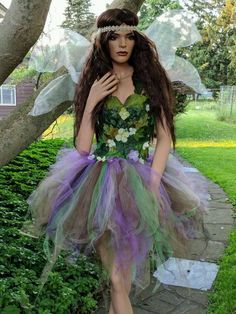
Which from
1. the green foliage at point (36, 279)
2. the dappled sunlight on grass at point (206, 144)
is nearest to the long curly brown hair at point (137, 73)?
the green foliage at point (36, 279)

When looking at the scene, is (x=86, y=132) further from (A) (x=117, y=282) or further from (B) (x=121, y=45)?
(A) (x=117, y=282)

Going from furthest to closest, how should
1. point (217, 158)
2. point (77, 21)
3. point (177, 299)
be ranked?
point (217, 158) → point (77, 21) → point (177, 299)

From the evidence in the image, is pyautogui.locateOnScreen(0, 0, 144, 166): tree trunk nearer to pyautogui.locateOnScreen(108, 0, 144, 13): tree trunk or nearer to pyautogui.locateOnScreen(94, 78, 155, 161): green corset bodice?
pyautogui.locateOnScreen(94, 78, 155, 161): green corset bodice

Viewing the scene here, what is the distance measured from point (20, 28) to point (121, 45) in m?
0.47

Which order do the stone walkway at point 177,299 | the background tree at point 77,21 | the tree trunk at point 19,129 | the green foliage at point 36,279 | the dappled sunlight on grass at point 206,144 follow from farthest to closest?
the dappled sunlight on grass at point 206,144 < the background tree at point 77,21 < the stone walkway at point 177,299 < the green foliage at point 36,279 < the tree trunk at point 19,129

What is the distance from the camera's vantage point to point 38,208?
7.50 feet

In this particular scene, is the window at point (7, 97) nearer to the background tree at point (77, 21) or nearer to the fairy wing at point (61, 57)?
the background tree at point (77, 21)

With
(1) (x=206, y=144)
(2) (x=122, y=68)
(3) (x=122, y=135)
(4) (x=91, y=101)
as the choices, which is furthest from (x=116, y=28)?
(1) (x=206, y=144)

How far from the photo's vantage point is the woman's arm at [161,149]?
2246 mm

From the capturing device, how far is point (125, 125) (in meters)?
2.32

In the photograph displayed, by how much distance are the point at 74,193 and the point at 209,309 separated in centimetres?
136

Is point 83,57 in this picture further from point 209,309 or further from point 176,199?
point 209,309

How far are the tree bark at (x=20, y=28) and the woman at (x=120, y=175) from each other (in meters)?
0.28

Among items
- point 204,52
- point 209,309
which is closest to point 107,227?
point 209,309
